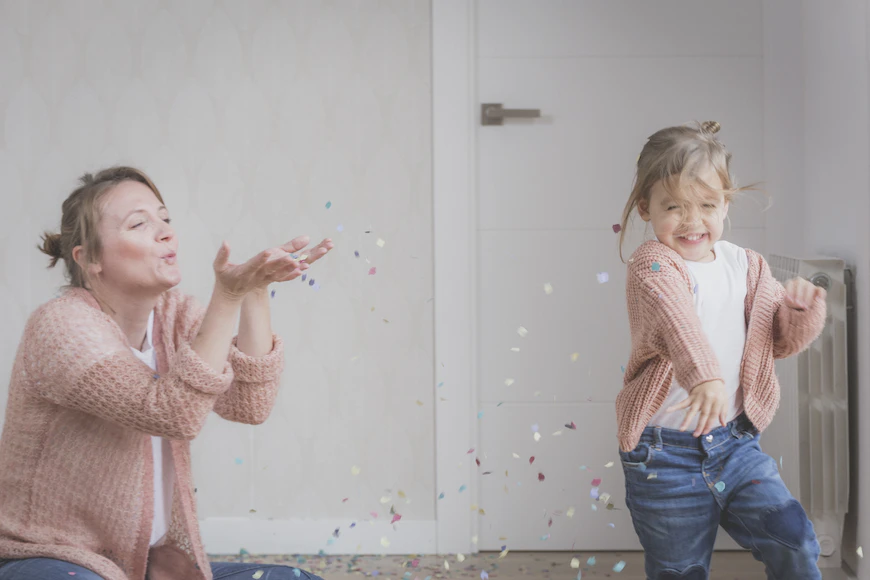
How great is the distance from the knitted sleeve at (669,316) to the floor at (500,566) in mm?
1163

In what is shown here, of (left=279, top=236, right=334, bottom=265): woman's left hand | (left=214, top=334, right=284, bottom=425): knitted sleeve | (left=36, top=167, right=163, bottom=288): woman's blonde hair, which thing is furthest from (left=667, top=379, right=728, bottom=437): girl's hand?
(left=36, top=167, right=163, bottom=288): woman's blonde hair

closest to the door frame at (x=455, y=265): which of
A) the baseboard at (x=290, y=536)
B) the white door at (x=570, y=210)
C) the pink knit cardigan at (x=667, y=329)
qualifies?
the white door at (x=570, y=210)

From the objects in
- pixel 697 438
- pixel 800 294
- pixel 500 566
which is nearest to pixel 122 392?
pixel 697 438

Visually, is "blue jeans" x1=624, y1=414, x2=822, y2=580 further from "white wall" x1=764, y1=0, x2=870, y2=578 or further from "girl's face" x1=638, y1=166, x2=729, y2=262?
"white wall" x1=764, y1=0, x2=870, y2=578

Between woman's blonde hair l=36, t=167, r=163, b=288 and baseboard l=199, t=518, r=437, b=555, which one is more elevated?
woman's blonde hair l=36, t=167, r=163, b=288

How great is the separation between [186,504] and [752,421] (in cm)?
110

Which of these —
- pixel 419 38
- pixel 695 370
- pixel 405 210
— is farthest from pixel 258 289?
pixel 419 38

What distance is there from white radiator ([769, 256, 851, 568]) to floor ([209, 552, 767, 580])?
0.36 meters

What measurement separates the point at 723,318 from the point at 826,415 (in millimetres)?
861

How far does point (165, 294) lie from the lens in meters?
1.75

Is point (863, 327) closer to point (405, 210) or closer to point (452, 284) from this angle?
point (452, 284)

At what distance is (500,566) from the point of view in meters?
2.63

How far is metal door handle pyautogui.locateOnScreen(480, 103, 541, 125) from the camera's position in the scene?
266cm

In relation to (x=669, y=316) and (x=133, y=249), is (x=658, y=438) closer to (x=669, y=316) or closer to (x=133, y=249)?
(x=669, y=316)
